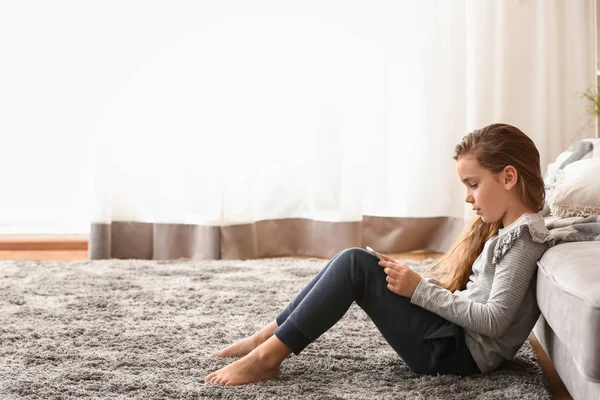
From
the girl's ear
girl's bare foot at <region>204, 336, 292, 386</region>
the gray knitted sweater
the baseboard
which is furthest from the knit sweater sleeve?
the baseboard

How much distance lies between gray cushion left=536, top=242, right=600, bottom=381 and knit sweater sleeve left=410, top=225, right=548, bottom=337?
0.12 ft

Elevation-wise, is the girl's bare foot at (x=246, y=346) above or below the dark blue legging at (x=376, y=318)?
below

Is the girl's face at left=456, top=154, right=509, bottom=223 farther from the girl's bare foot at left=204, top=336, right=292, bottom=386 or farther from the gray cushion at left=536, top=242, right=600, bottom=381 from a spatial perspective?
the girl's bare foot at left=204, top=336, right=292, bottom=386

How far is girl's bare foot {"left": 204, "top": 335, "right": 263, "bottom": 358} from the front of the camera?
1.97m

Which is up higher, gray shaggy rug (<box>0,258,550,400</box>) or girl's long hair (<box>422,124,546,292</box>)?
girl's long hair (<box>422,124,546,292</box>)

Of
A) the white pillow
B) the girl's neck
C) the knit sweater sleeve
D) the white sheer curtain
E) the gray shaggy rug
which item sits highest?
the white sheer curtain

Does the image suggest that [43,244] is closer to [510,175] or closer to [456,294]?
[456,294]

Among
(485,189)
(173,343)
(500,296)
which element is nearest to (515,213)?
(485,189)

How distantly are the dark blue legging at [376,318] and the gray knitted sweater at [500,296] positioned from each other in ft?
0.14

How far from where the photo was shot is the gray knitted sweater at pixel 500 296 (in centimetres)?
167

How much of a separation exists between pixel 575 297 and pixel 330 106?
100 inches

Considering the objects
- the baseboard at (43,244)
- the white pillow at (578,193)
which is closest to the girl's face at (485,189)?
the white pillow at (578,193)

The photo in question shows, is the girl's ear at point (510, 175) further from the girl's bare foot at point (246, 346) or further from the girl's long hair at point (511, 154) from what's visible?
the girl's bare foot at point (246, 346)

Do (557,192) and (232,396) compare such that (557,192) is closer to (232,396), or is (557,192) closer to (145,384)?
(232,396)
